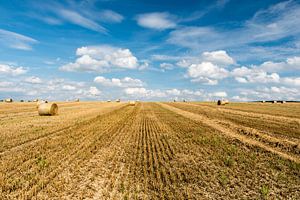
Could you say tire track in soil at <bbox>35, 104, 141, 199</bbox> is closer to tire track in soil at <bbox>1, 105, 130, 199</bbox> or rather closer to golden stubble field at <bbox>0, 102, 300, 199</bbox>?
golden stubble field at <bbox>0, 102, 300, 199</bbox>


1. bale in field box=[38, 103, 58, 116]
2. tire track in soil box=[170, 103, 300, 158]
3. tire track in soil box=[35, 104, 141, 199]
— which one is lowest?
tire track in soil box=[35, 104, 141, 199]

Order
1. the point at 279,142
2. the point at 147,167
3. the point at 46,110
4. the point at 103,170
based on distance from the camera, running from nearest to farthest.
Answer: the point at 103,170
the point at 147,167
the point at 279,142
the point at 46,110

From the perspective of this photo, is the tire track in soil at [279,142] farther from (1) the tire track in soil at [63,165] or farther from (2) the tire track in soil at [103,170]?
(1) the tire track in soil at [63,165]

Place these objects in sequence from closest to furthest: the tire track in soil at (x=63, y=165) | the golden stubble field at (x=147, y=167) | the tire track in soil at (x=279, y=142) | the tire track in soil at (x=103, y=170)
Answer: the tire track in soil at (x=63, y=165) → the golden stubble field at (x=147, y=167) → the tire track in soil at (x=103, y=170) → the tire track in soil at (x=279, y=142)

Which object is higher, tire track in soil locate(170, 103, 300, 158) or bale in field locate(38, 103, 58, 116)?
bale in field locate(38, 103, 58, 116)

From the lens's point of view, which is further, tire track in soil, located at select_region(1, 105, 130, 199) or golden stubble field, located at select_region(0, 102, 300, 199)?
golden stubble field, located at select_region(0, 102, 300, 199)

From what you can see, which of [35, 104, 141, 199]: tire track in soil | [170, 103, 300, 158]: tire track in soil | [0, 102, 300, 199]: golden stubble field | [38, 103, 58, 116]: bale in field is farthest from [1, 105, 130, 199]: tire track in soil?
[38, 103, 58, 116]: bale in field

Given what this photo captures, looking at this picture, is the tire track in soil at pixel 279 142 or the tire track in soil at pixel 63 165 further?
the tire track in soil at pixel 279 142

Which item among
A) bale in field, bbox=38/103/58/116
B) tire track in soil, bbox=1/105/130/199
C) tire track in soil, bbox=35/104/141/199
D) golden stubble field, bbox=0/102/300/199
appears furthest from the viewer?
bale in field, bbox=38/103/58/116

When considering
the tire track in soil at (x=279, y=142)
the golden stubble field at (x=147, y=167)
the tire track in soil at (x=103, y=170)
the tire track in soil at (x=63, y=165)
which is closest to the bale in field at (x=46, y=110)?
the golden stubble field at (x=147, y=167)

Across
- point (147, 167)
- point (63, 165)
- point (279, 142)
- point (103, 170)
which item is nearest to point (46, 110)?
point (63, 165)

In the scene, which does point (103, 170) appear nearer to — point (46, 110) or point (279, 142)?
point (279, 142)

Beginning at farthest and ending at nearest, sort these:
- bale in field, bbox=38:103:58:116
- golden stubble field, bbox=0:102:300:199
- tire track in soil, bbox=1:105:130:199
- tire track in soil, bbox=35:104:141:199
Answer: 1. bale in field, bbox=38:103:58:116
2. tire track in soil, bbox=35:104:141:199
3. golden stubble field, bbox=0:102:300:199
4. tire track in soil, bbox=1:105:130:199

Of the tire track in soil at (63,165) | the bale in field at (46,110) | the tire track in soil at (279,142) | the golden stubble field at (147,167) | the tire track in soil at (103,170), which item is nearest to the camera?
the tire track in soil at (63,165)
